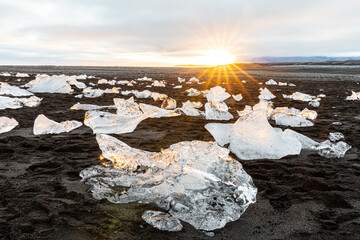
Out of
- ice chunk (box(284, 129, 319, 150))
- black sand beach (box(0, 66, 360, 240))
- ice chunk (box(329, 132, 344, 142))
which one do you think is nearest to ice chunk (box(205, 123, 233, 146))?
black sand beach (box(0, 66, 360, 240))

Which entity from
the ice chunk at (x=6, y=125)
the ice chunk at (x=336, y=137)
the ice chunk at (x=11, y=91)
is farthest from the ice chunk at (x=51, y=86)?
the ice chunk at (x=336, y=137)

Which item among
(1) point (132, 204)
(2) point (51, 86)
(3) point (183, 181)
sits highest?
(2) point (51, 86)

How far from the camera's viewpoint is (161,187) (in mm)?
2350

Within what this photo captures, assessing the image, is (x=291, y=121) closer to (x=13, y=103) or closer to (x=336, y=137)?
(x=336, y=137)

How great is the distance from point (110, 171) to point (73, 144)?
1.30m

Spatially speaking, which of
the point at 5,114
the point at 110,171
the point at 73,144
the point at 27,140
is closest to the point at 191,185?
the point at 110,171

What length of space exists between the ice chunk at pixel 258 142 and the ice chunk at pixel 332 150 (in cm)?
32

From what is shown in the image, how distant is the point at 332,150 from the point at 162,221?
104 inches

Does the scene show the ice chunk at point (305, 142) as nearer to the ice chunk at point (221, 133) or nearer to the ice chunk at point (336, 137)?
the ice chunk at point (336, 137)

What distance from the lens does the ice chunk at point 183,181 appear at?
2.11 m

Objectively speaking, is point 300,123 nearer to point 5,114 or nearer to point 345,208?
point 345,208

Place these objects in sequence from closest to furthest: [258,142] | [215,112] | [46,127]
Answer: [258,142]
[46,127]
[215,112]

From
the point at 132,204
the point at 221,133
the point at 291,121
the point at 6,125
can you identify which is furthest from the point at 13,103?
Answer: the point at 291,121

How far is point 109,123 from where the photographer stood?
179 inches
